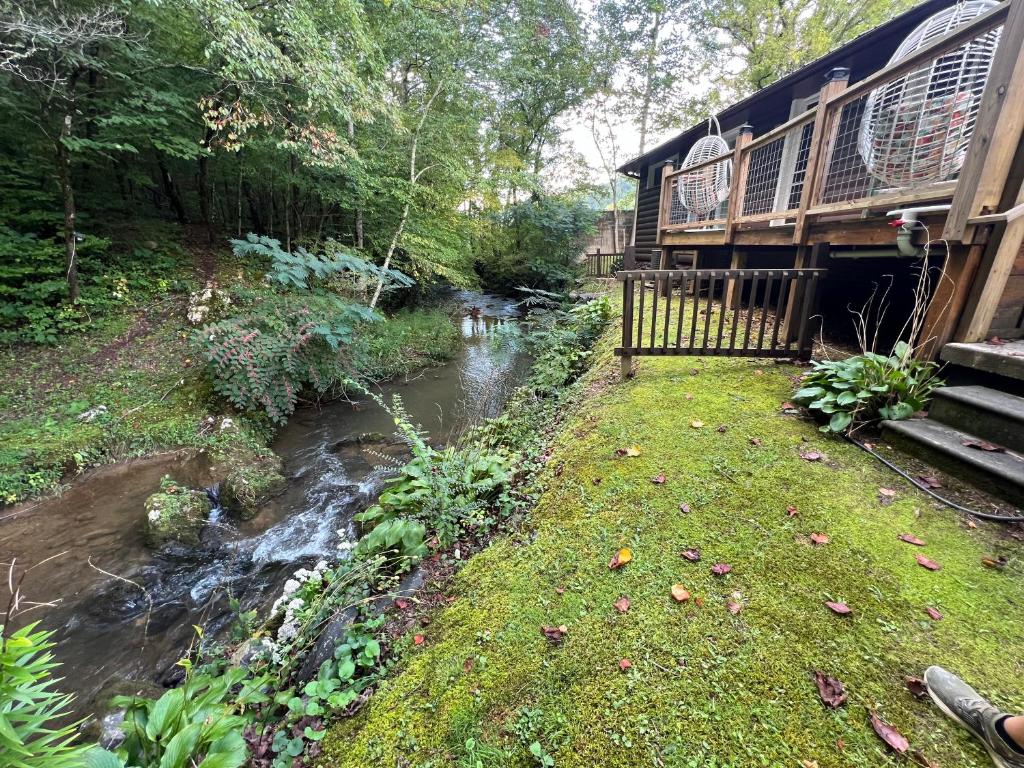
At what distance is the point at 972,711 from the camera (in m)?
1.32

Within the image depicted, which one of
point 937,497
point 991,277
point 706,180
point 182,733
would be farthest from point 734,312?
point 182,733

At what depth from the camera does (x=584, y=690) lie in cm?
160

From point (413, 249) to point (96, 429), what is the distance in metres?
6.32

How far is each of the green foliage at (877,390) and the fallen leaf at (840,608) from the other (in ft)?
5.28

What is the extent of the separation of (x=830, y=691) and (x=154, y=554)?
194 inches

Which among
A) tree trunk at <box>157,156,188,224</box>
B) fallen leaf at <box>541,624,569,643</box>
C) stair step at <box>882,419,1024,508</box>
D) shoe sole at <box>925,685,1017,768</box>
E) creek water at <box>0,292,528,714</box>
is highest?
tree trunk at <box>157,156,188,224</box>

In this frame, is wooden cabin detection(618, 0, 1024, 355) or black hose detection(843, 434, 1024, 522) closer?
black hose detection(843, 434, 1024, 522)

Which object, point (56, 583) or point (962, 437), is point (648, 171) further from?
point (56, 583)

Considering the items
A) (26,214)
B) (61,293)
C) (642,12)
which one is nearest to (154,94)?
(26,214)

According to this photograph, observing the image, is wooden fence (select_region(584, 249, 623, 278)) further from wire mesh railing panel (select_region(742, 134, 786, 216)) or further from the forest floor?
the forest floor

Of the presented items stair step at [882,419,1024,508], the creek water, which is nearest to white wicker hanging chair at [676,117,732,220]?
stair step at [882,419,1024,508]

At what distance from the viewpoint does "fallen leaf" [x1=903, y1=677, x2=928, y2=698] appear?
4.68 ft

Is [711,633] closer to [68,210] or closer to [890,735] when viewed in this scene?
[890,735]

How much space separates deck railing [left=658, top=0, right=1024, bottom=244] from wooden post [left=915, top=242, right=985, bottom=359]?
47 cm
